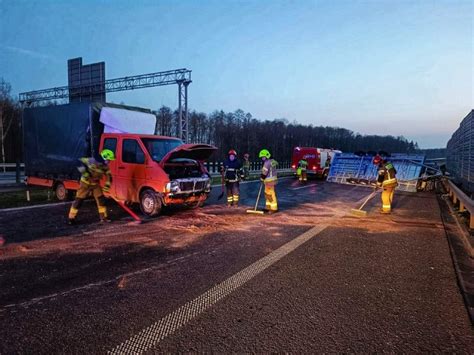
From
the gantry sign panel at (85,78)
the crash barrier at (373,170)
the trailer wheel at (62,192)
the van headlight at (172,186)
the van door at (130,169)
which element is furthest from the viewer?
the gantry sign panel at (85,78)

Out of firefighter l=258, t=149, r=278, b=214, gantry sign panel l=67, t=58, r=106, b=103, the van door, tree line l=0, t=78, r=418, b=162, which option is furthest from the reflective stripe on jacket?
tree line l=0, t=78, r=418, b=162

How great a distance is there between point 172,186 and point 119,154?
6.18ft

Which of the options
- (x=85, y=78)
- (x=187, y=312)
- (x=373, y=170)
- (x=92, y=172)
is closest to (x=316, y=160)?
(x=373, y=170)

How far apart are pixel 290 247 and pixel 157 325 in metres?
3.07

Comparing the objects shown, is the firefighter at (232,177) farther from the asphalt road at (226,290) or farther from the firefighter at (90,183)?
the firefighter at (90,183)

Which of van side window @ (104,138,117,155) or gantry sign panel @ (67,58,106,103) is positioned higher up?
gantry sign panel @ (67,58,106,103)

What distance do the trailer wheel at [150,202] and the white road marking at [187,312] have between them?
3.66 metres

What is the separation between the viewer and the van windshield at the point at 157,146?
7.85 metres

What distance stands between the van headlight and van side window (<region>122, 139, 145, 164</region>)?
3.24 feet

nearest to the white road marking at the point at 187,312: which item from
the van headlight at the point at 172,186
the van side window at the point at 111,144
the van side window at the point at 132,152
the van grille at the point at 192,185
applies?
the van headlight at the point at 172,186

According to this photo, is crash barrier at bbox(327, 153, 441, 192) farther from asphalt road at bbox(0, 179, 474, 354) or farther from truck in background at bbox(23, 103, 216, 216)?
truck in background at bbox(23, 103, 216, 216)

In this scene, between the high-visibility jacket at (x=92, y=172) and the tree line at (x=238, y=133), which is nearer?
the high-visibility jacket at (x=92, y=172)

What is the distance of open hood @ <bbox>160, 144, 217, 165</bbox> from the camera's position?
24.8ft

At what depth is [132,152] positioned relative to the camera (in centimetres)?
798
